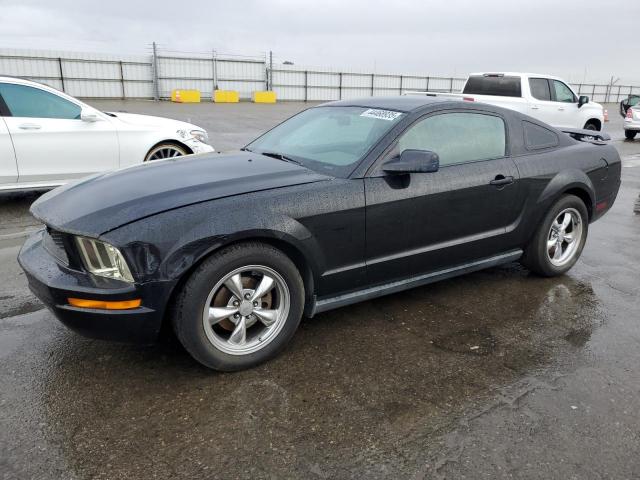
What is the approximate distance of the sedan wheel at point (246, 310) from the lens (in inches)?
114

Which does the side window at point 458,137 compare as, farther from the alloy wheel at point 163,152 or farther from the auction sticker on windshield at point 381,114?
the alloy wheel at point 163,152

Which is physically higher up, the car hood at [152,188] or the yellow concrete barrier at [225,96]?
the car hood at [152,188]

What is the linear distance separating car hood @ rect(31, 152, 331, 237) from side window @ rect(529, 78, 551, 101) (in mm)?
11437

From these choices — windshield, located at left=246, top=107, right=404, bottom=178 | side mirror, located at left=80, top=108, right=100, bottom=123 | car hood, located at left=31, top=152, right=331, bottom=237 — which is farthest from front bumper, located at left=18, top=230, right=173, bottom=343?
side mirror, located at left=80, top=108, right=100, bottom=123

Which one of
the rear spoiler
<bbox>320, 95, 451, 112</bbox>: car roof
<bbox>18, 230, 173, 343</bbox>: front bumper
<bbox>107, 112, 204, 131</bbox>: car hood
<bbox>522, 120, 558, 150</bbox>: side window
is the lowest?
<bbox>18, 230, 173, 343</bbox>: front bumper

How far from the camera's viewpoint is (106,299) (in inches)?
105

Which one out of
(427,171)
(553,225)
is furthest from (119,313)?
(553,225)

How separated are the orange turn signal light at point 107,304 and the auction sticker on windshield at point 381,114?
206 centimetres

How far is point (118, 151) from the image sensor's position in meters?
6.80

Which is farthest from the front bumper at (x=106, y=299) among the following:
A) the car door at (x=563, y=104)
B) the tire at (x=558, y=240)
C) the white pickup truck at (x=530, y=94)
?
the car door at (x=563, y=104)

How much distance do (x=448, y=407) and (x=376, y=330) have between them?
3.00 feet

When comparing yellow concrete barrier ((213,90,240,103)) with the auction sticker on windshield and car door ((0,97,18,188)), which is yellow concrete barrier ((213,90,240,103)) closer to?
car door ((0,97,18,188))

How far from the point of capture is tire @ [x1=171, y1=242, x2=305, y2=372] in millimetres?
2775

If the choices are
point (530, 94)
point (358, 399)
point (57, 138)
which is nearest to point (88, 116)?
point (57, 138)
